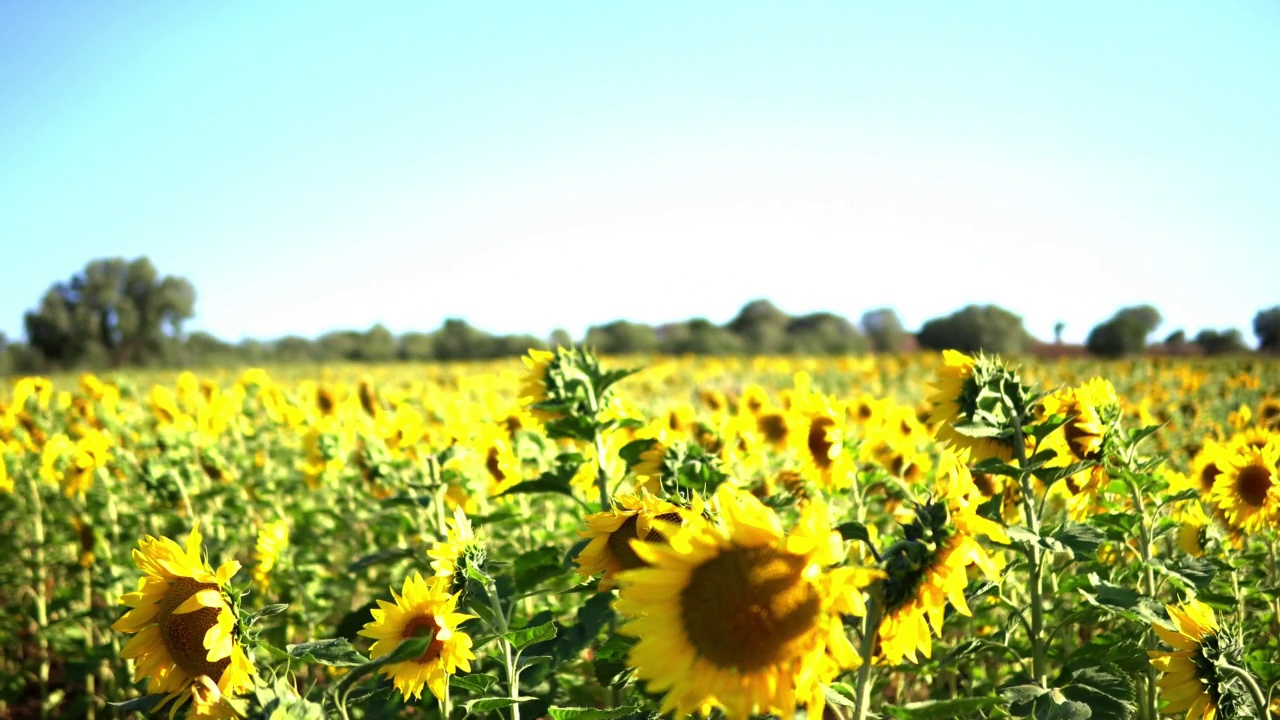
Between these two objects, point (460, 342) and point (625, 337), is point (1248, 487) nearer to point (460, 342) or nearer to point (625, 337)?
point (625, 337)

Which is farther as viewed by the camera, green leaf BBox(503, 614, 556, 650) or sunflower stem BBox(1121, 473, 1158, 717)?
sunflower stem BBox(1121, 473, 1158, 717)

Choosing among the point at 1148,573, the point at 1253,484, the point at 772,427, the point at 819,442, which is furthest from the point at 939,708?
the point at 772,427

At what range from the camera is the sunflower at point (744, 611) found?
1036 mm

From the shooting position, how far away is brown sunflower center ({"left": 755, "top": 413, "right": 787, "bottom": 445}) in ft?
13.6

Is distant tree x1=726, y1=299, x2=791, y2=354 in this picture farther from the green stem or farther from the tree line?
the green stem

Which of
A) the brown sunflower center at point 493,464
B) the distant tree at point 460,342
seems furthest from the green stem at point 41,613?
the distant tree at point 460,342

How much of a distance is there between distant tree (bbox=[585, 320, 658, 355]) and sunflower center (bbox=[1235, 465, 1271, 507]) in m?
23.3

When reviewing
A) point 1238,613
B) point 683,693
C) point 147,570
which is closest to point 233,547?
point 147,570

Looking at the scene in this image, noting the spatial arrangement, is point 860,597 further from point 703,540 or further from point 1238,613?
point 1238,613

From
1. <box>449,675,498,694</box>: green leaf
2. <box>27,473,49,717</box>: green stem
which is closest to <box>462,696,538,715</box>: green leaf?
<box>449,675,498,694</box>: green leaf

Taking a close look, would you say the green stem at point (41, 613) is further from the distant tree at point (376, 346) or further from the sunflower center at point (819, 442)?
the distant tree at point (376, 346)

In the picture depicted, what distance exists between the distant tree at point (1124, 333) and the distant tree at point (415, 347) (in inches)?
850

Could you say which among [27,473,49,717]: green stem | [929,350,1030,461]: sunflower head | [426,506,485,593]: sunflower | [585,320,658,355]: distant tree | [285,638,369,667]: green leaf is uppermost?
[585,320,658,355]: distant tree

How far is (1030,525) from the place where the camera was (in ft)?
5.92
